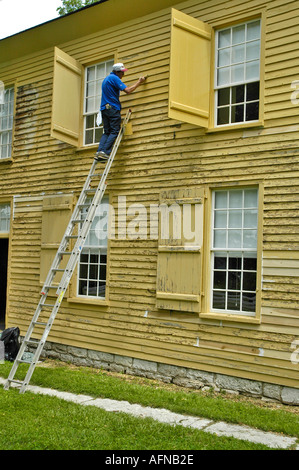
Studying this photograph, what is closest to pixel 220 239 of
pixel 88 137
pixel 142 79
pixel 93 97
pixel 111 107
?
pixel 111 107

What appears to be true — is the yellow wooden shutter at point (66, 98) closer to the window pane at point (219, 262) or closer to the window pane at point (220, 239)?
the window pane at point (220, 239)

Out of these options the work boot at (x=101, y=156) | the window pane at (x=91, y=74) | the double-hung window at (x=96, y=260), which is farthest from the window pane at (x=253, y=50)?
the double-hung window at (x=96, y=260)

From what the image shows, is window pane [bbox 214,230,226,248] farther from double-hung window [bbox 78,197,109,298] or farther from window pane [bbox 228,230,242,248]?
double-hung window [bbox 78,197,109,298]

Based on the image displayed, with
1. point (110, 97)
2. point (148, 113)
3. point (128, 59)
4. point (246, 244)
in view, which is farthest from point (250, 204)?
point (128, 59)

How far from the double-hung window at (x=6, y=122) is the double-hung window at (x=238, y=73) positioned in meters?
5.93

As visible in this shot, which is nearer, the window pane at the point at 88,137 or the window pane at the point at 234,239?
the window pane at the point at 234,239

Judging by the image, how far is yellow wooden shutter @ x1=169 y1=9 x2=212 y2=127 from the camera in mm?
8125

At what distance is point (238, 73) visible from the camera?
27.4ft

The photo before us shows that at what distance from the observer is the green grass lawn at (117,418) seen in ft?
17.6

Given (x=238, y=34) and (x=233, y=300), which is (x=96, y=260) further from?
(x=238, y=34)

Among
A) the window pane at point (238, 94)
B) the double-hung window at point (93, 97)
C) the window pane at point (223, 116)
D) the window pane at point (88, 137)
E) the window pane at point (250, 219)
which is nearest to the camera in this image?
the window pane at point (250, 219)

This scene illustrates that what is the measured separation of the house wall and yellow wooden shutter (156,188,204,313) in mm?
202
